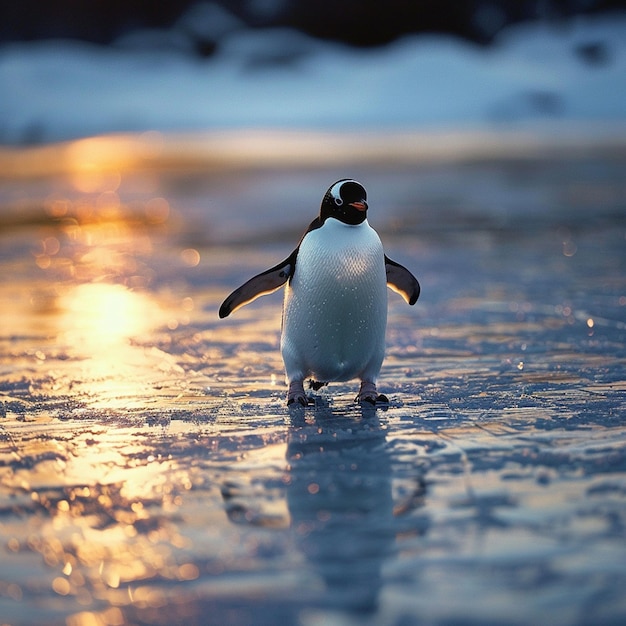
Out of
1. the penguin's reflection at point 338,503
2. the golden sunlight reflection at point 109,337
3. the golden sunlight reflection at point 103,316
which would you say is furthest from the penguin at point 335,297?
the golden sunlight reflection at point 103,316

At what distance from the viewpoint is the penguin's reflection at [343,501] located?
7.86ft

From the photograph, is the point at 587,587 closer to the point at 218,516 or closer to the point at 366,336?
the point at 218,516

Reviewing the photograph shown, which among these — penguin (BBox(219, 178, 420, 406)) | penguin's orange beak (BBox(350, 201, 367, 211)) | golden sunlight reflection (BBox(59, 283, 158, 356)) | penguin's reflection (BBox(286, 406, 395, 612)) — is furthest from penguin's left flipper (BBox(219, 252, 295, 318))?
golden sunlight reflection (BBox(59, 283, 158, 356))

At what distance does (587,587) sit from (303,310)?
192cm

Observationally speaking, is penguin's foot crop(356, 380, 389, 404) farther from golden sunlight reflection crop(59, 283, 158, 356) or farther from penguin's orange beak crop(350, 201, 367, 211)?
golden sunlight reflection crop(59, 283, 158, 356)

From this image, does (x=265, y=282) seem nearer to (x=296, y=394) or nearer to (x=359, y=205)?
(x=296, y=394)

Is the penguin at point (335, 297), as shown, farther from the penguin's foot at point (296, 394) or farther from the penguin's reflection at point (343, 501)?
the penguin's reflection at point (343, 501)

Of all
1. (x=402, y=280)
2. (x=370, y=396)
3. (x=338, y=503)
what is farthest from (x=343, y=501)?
(x=402, y=280)

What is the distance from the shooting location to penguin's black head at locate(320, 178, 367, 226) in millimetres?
3816

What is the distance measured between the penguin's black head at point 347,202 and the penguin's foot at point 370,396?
1.95 ft

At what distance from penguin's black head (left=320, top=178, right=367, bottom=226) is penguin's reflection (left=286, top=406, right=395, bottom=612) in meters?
0.66

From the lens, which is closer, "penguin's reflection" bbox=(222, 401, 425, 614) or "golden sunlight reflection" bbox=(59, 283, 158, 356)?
"penguin's reflection" bbox=(222, 401, 425, 614)

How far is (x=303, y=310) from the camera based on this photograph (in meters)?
4.04

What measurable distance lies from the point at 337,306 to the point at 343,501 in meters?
1.18
